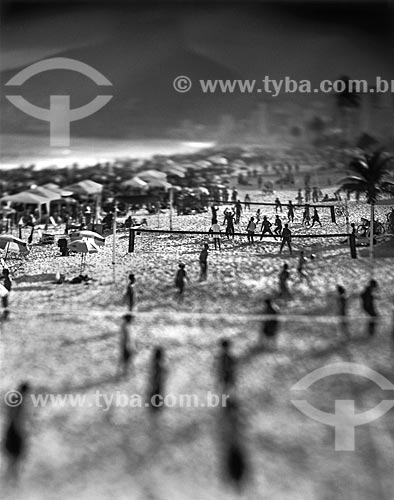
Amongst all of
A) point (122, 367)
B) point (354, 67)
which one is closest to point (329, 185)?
point (354, 67)

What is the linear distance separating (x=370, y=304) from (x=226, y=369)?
1.24 meters

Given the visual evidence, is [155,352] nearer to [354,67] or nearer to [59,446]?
[59,446]

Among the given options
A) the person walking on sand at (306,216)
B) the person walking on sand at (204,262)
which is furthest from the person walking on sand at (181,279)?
the person walking on sand at (306,216)

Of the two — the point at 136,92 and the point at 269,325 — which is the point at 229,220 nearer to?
the point at 269,325

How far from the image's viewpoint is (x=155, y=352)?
11.2 feet

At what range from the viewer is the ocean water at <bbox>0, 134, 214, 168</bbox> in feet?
12.7

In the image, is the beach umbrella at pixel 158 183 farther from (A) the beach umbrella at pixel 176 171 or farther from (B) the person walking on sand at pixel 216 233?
(B) the person walking on sand at pixel 216 233

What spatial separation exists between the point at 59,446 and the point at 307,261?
2.29m

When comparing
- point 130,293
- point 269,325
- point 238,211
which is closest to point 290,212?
point 238,211

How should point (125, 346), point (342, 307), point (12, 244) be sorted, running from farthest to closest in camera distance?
point (12, 244), point (342, 307), point (125, 346)

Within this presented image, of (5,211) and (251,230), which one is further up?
(5,211)

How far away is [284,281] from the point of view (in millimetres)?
3711

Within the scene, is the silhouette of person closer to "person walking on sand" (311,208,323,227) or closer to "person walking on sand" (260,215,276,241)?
"person walking on sand" (260,215,276,241)

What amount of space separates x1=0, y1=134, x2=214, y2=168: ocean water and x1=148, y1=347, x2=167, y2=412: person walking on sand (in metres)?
1.66
